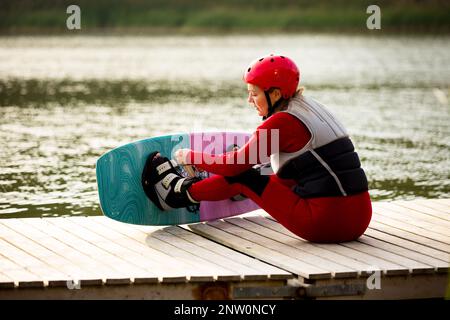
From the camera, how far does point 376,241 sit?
19.7 feet

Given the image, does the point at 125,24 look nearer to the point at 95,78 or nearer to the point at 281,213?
the point at 95,78

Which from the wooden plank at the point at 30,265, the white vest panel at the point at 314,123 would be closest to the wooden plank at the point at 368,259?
the white vest panel at the point at 314,123

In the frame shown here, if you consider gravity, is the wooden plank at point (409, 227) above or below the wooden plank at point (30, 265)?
below

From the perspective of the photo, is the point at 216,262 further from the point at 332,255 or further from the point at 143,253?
the point at 332,255

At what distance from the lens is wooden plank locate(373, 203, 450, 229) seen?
6418 millimetres

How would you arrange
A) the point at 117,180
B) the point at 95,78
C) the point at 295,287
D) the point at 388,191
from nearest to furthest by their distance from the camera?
the point at 295,287
the point at 117,180
the point at 388,191
the point at 95,78

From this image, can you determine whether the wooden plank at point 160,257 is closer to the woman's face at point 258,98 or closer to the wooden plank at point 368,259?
the wooden plank at point 368,259

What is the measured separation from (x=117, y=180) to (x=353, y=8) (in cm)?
2861

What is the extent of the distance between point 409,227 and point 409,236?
0.86 ft

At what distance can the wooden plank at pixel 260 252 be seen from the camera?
5.25m

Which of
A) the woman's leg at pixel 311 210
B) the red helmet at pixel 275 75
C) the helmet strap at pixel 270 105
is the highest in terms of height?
the red helmet at pixel 275 75

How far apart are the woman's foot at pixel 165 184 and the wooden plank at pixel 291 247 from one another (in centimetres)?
40

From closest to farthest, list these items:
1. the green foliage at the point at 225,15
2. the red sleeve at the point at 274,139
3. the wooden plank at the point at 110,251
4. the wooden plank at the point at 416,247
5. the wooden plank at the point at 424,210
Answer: the wooden plank at the point at 110,251, the wooden plank at the point at 416,247, the red sleeve at the point at 274,139, the wooden plank at the point at 424,210, the green foliage at the point at 225,15
